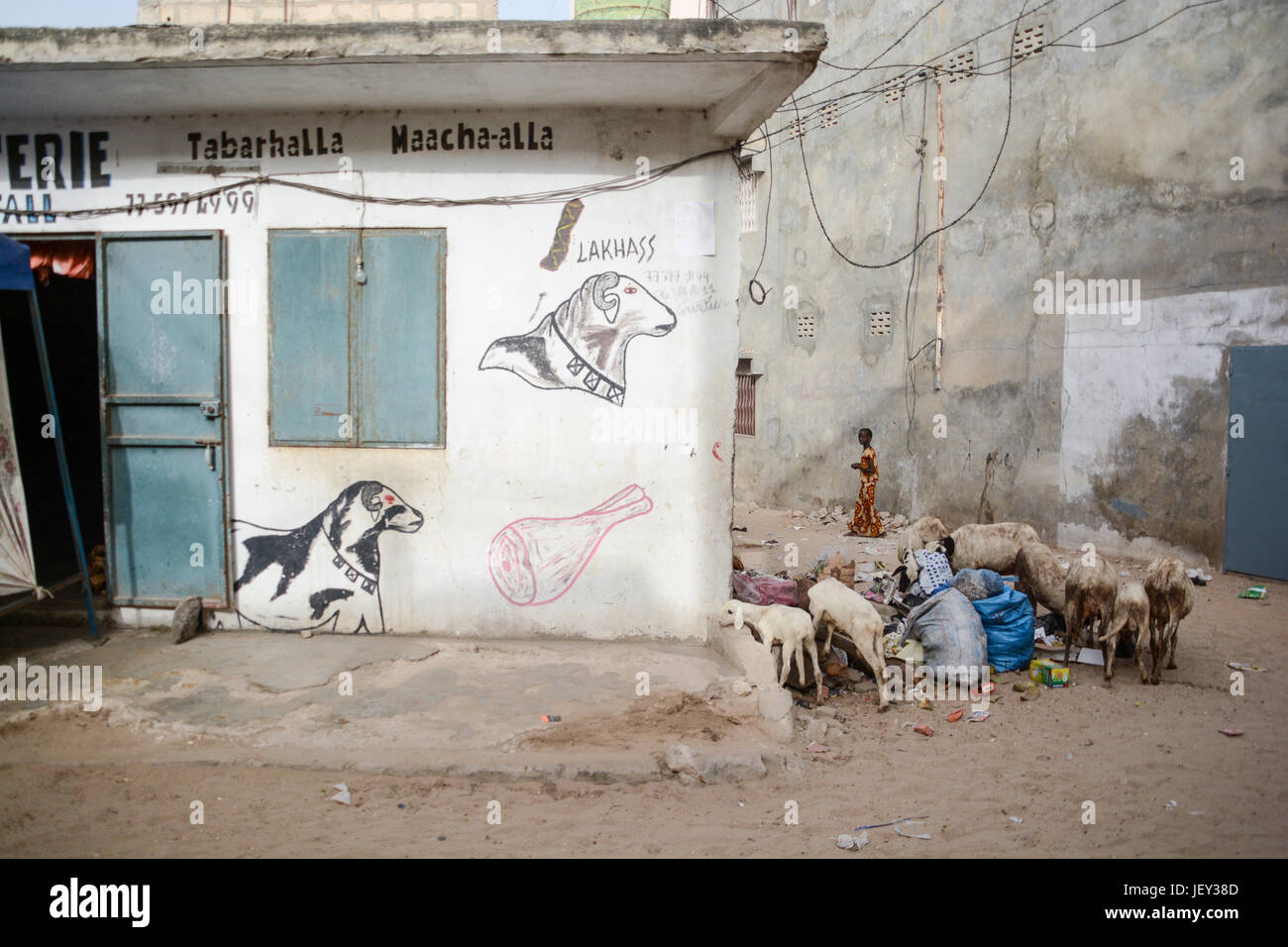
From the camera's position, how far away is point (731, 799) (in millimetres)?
3963

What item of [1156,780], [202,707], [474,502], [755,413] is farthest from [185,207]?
[755,413]

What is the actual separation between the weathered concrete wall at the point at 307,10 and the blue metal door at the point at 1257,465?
812cm

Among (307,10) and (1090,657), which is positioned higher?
(307,10)

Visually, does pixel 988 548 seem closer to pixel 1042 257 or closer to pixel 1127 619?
pixel 1127 619

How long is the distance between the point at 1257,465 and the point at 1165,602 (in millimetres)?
4108

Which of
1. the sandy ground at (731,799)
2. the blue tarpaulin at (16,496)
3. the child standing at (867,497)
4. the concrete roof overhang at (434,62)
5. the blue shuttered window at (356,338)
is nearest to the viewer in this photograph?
the sandy ground at (731,799)

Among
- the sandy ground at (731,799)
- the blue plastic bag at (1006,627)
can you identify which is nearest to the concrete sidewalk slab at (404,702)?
the sandy ground at (731,799)

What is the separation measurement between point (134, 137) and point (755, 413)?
12934 mm

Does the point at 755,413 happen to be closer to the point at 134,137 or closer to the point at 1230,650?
the point at 1230,650

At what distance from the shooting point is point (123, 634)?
588cm

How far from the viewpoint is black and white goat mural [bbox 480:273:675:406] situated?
5.73m

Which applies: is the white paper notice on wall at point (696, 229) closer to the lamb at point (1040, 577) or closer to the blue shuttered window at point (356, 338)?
the blue shuttered window at point (356, 338)

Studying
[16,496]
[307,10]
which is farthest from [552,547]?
[307,10]

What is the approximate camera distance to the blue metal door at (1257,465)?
8.48 meters
